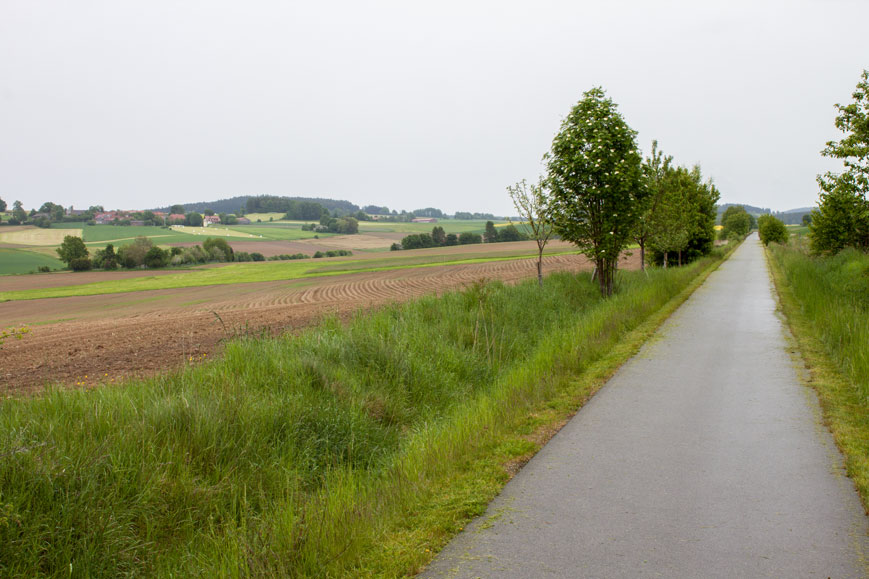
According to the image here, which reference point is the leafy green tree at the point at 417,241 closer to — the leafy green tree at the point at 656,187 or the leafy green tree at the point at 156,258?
Result: the leafy green tree at the point at 156,258

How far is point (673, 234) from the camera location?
78.7 ft

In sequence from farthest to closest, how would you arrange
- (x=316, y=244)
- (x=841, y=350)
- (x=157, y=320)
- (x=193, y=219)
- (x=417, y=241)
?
(x=193, y=219) < (x=417, y=241) < (x=316, y=244) < (x=157, y=320) < (x=841, y=350)

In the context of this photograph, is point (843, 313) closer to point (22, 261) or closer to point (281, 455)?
point (281, 455)

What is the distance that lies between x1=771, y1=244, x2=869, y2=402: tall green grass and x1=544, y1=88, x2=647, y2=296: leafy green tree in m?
4.96

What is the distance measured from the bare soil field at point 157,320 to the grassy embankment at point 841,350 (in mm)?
7130

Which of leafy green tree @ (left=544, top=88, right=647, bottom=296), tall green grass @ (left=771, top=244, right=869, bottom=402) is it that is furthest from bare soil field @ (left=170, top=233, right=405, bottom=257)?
tall green grass @ (left=771, top=244, right=869, bottom=402)

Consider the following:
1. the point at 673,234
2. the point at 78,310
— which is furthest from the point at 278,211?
the point at 673,234

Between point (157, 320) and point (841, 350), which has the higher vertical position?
point (841, 350)

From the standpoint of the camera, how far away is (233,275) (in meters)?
49.5

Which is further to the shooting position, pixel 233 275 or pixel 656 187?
pixel 233 275

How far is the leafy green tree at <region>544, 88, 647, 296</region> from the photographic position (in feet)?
48.8

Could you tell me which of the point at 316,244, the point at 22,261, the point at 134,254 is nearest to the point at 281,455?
the point at 134,254

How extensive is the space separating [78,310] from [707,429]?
3256cm

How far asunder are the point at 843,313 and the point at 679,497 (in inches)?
323
